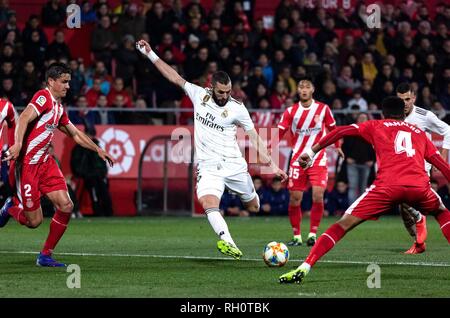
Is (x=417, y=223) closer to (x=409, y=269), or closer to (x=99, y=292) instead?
(x=409, y=269)

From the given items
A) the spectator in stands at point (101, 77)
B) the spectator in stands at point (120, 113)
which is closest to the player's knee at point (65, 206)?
the spectator in stands at point (120, 113)

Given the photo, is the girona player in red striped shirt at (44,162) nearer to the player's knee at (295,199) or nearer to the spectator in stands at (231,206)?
the player's knee at (295,199)

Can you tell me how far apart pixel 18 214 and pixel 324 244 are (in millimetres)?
4711

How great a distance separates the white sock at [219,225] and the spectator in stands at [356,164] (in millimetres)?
11918

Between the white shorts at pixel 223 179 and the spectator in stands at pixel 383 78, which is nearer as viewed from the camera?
the white shorts at pixel 223 179

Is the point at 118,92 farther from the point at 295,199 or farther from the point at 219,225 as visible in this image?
the point at 219,225

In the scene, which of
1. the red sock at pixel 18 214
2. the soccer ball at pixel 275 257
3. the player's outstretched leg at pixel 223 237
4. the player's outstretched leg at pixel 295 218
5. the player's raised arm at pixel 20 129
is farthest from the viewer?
A: the player's outstretched leg at pixel 295 218

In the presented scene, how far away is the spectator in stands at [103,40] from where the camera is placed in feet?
82.6

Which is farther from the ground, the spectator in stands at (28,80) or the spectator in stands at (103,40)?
the spectator in stands at (103,40)

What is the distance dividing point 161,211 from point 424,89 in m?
7.31

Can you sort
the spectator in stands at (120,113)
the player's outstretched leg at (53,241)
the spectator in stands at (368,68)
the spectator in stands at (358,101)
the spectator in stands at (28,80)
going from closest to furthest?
the player's outstretched leg at (53,241)
the spectator in stands at (28,80)
the spectator in stands at (120,113)
the spectator in stands at (358,101)
the spectator in stands at (368,68)

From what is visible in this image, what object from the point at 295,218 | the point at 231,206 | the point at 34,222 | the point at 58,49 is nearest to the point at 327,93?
the point at 231,206

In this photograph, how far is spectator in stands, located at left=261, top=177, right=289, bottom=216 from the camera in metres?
24.7

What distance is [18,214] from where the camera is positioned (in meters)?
13.6
